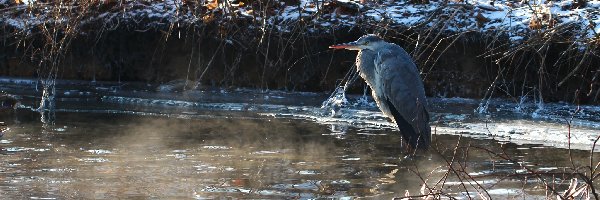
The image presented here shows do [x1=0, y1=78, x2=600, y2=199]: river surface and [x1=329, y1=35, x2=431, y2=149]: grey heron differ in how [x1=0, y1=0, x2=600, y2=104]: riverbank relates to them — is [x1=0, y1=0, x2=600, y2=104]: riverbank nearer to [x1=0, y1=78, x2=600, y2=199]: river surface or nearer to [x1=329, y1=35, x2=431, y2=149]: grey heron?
[x1=0, y1=78, x2=600, y2=199]: river surface

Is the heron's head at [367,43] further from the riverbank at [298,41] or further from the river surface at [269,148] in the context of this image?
the riverbank at [298,41]

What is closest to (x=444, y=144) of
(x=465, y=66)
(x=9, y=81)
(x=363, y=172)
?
(x=363, y=172)

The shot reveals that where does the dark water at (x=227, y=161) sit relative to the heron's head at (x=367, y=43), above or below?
below

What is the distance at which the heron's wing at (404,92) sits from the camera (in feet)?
24.5

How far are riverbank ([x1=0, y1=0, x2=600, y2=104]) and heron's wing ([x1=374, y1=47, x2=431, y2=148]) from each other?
2.59 metres

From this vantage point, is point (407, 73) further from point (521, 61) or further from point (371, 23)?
point (371, 23)

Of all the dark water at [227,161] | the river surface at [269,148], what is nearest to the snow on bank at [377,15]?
the river surface at [269,148]

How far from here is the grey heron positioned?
24.5 ft

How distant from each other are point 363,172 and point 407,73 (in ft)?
5.00

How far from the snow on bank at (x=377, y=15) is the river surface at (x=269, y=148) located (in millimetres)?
897

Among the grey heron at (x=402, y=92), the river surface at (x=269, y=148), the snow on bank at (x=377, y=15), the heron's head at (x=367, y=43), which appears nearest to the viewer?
the river surface at (x=269, y=148)

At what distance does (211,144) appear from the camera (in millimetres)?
7523

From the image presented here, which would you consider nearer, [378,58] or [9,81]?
[378,58]

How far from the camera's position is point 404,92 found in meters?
7.67
